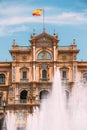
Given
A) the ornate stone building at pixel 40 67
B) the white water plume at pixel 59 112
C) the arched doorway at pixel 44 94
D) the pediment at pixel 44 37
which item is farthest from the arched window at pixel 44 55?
the arched doorway at pixel 44 94

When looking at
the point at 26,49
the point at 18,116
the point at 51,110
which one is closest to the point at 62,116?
the point at 51,110

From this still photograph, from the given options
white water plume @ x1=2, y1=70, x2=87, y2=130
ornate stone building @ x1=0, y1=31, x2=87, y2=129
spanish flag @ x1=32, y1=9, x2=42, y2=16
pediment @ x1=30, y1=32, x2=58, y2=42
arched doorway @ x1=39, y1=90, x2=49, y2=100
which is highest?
spanish flag @ x1=32, y1=9, x2=42, y2=16

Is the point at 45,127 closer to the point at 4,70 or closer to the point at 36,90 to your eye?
the point at 36,90

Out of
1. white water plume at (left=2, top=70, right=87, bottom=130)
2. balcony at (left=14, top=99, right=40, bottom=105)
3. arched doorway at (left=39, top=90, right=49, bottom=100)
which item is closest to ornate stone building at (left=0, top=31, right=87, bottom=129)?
arched doorway at (left=39, top=90, right=49, bottom=100)

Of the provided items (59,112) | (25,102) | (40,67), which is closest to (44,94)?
(25,102)

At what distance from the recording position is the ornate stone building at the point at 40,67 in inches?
2665

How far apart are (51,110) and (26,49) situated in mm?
13469

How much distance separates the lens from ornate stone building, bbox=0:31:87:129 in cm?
6769

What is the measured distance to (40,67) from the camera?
68250 mm

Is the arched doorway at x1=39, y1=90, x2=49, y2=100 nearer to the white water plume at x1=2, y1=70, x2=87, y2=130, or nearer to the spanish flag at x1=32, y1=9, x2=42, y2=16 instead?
the white water plume at x1=2, y1=70, x2=87, y2=130

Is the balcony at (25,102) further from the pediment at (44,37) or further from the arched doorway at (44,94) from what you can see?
the pediment at (44,37)

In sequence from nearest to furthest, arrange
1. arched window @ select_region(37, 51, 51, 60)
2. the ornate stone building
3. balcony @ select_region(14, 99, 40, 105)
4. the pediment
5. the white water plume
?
the white water plume → balcony @ select_region(14, 99, 40, 105) → the ornate stone building → the pediment → arched window @ select_region(37, 51, 51, 60)

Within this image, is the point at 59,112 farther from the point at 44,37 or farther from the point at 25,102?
the point at 44,37

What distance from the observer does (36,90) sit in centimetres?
6744
